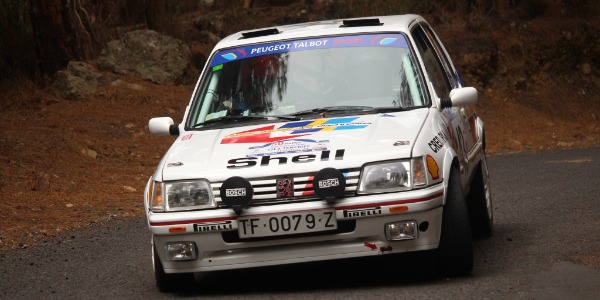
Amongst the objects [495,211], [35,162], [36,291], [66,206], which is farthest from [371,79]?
[35,162]

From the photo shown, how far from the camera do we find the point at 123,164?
16906mm

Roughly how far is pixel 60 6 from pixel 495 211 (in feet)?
35.4

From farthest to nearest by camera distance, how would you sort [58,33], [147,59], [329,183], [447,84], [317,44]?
[147,59]
[58,33]
[447,84]
[317,44]
[329,183]

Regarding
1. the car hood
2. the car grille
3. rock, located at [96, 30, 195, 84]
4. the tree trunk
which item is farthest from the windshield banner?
rock, located at [96, 30, 195, 84]

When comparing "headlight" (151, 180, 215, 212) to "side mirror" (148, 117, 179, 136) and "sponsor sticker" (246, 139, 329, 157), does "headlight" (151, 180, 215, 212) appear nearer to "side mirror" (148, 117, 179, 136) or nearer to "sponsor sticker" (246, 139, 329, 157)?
"sponsor sticker" (246, 139, 329, 157)

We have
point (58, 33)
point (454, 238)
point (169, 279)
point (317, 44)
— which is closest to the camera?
point (454, 238)

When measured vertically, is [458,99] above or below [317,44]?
below

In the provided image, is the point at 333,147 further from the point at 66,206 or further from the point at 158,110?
the point at 158,110

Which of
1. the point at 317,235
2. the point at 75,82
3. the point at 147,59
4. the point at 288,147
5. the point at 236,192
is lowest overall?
the point at 147,59

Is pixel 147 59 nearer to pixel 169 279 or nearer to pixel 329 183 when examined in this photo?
pixel 169 279

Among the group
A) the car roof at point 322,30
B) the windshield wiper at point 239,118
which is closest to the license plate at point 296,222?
the windshield wiper at point 239,118

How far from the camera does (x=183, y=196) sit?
24.2 ft

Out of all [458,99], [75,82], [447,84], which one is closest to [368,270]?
[458,99]

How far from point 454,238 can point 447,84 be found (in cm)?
227
